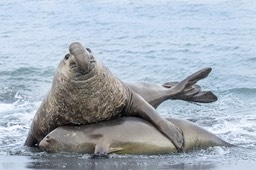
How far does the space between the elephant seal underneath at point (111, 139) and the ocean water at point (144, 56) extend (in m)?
0.19

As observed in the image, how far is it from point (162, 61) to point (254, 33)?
3.89 meters

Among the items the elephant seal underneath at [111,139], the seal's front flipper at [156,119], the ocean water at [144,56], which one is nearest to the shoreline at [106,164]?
the ocean water at [144,56]

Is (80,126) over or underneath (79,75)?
underneath

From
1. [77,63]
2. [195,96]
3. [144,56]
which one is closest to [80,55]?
[77,63]

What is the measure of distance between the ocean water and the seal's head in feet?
2.72

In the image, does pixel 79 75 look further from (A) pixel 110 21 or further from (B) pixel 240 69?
(A) pixel 110 21

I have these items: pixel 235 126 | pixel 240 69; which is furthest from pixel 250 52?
pixel 235 126

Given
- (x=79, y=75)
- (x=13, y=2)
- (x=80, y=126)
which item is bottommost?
(x=13, y=2)

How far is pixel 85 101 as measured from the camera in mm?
9062

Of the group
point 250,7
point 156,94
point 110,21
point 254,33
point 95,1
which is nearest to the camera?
point 156,94

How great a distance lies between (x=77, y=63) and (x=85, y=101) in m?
0.51

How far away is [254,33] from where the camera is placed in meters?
20.9

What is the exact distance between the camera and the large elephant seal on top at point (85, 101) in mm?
8898

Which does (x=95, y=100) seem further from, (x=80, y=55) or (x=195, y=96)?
(x=195, y=96)
